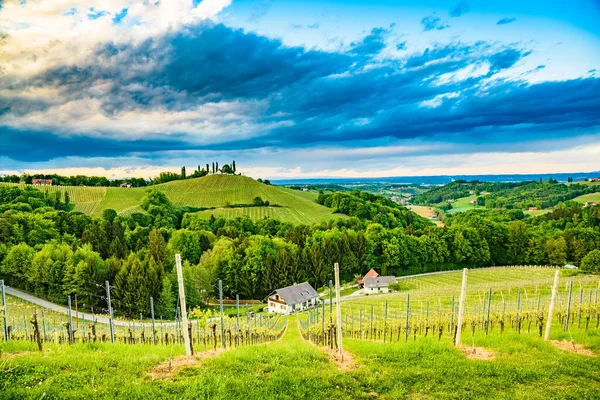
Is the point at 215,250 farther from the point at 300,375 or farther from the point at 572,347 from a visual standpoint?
the point at 572,347

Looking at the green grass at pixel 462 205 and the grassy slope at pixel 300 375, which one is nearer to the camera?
the grassy slope at pixel 300 375

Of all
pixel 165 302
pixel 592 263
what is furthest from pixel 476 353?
pixel 592 263

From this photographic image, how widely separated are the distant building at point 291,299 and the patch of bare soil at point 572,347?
4088 centimetres

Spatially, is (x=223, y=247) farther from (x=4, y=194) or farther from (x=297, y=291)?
(x=4, y=194)

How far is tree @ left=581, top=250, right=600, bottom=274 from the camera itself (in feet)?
203

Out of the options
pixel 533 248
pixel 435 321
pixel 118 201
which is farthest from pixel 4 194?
pixel 533 248

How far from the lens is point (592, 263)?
2470 inches

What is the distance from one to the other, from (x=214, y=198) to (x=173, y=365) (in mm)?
117847

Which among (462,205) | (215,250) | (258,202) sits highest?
(258,202)

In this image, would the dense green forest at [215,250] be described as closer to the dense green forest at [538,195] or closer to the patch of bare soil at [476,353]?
the patch of bare soil at [476,353]

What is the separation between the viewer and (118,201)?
11131 cm

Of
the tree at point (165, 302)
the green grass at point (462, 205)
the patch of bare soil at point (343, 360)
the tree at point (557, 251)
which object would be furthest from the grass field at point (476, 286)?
the green grass at point (462, 205)

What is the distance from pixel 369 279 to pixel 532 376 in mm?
53026

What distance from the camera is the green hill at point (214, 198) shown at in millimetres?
108688
